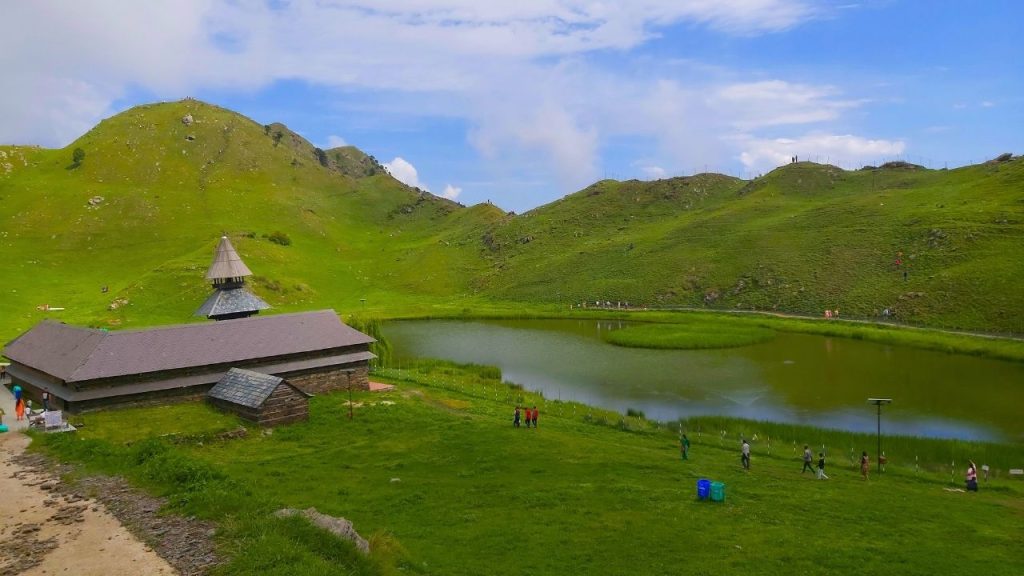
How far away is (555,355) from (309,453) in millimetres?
37226

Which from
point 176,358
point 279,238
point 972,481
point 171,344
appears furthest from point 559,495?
point 279,238

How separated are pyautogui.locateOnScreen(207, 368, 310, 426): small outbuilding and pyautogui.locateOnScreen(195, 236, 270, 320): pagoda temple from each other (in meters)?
14.2

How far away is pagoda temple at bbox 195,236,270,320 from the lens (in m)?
51.0

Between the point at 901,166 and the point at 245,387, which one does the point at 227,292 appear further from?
the point at 901,166

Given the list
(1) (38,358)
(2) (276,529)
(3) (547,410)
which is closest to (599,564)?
(2) (276,529)

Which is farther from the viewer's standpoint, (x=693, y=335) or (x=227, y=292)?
(x=693, y=335)

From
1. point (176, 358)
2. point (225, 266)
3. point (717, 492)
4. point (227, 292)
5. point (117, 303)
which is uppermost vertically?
point (225, 266)

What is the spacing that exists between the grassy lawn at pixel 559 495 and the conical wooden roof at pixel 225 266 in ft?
53.5

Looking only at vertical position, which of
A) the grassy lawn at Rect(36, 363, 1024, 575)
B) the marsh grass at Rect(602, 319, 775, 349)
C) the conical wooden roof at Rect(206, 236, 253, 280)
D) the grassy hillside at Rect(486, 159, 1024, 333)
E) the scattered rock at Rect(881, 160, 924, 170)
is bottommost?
the grassy lawn at Rect(36, 363, 1024, 575)

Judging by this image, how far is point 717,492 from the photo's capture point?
2520 cm

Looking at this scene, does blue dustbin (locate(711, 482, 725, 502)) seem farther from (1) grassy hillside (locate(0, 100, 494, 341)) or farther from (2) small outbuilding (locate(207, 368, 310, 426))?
(1) grassy hillside (locate(0, 100, 494, 341))

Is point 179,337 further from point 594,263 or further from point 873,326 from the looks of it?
point 594,263

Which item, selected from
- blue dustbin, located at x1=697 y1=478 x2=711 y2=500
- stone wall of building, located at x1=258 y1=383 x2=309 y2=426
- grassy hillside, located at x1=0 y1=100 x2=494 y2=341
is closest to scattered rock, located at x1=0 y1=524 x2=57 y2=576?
stone wall of building, located at x1=258 y1=383 x2=309 y2=426

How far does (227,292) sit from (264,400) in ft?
68.6
